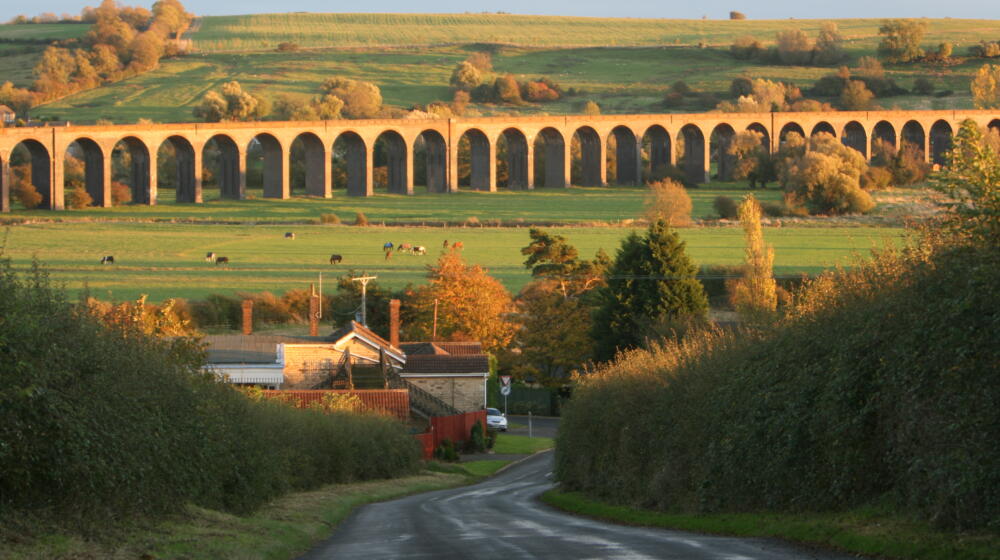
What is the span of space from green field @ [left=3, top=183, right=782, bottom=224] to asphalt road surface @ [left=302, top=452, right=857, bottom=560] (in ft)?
186

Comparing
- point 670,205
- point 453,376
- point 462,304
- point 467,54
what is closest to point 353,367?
point 453,376

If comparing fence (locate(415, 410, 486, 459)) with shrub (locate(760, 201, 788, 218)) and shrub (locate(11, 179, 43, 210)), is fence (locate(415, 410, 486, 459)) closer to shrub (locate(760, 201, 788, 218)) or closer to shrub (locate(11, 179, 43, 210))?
shrub (locate(760, 201, 788, 218))

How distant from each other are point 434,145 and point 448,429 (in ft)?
212

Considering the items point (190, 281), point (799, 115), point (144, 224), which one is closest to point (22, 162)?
point (144, 224)

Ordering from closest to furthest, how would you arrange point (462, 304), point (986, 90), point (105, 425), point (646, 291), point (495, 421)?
point (105, 425) < point (646, 291) < point (495, 421) < point (462, 304) < point (986, 90)

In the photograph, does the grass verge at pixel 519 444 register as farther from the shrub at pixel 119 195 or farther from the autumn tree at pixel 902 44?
the autumn tree at pixel 902 44

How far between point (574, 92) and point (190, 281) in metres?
99.9

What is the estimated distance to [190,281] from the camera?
57375mm

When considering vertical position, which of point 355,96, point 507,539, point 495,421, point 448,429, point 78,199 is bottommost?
point 495,421

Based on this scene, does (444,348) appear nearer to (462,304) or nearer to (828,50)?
(462,304)

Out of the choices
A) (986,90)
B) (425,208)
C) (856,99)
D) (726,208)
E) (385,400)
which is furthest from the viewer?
(856,99)

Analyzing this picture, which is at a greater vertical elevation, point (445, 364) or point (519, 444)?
point (445, 364)

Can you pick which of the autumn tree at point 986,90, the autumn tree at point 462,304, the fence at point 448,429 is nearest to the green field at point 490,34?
the autumn tree at point 986,90

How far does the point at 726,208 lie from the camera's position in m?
82.2
